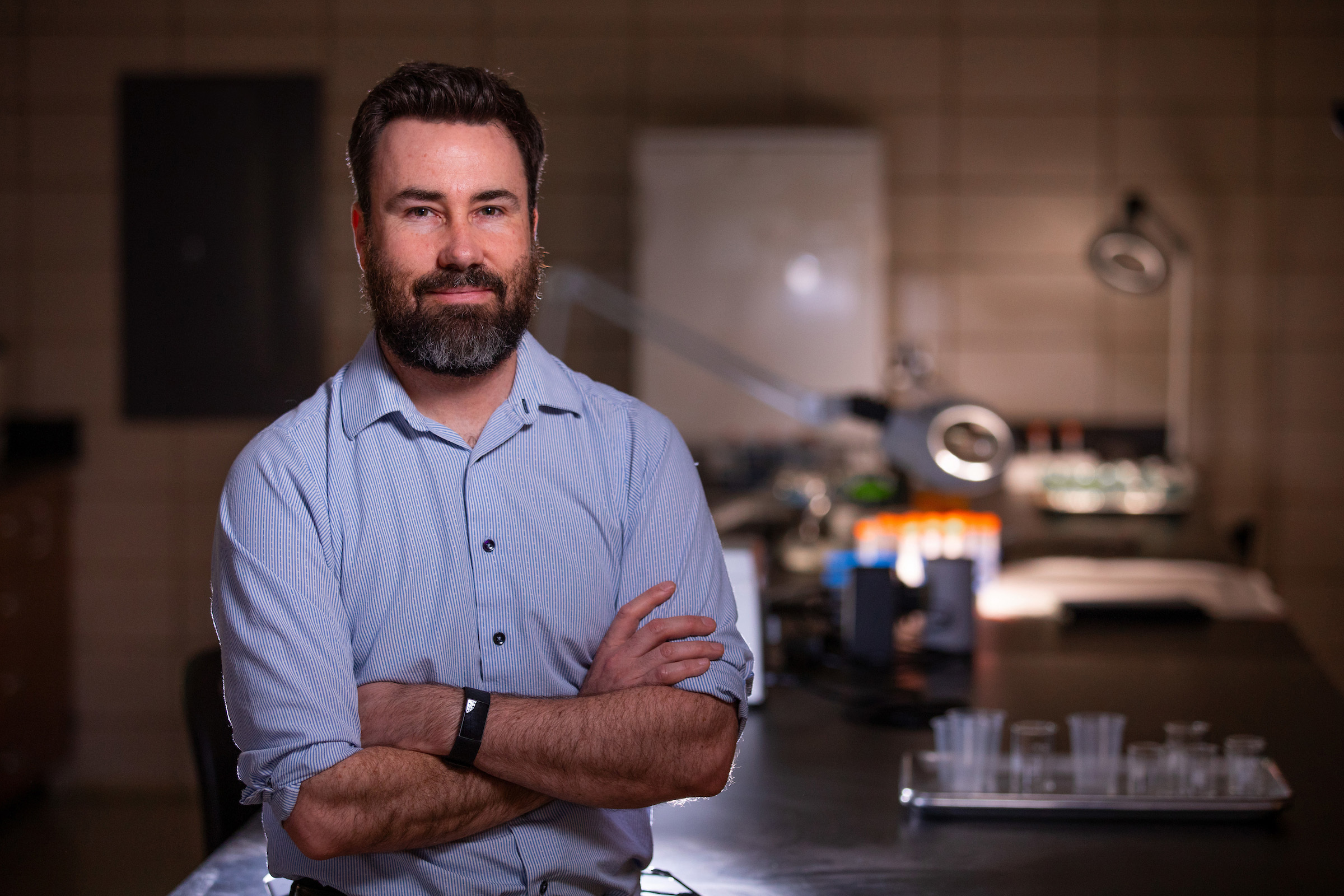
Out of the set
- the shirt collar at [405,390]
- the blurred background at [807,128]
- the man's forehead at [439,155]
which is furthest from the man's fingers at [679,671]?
the blurred background at [807,128]

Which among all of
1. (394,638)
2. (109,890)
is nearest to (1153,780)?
(394,638)

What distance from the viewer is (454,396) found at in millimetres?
1439

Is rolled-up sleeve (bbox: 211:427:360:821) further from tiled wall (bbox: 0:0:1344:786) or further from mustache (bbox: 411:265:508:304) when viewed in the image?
tiled wall (bbox: 0:0:1344:786)

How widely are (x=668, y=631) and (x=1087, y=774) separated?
628mm

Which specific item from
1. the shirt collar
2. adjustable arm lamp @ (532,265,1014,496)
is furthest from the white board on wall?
the shirt collar

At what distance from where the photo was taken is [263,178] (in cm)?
466

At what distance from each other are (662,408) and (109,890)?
2180mm

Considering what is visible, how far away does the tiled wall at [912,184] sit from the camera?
15.3 feet

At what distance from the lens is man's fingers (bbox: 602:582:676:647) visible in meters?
1.38

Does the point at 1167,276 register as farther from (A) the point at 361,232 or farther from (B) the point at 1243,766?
(A) the point at 361,232

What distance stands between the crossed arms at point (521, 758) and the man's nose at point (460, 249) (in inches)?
17.1

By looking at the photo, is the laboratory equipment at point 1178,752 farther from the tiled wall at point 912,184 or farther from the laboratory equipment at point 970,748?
the tiled wall at point 912,184

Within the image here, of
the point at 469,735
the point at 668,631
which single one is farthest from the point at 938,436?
the point at 469,735

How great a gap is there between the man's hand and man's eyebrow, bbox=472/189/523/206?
1.48ft
